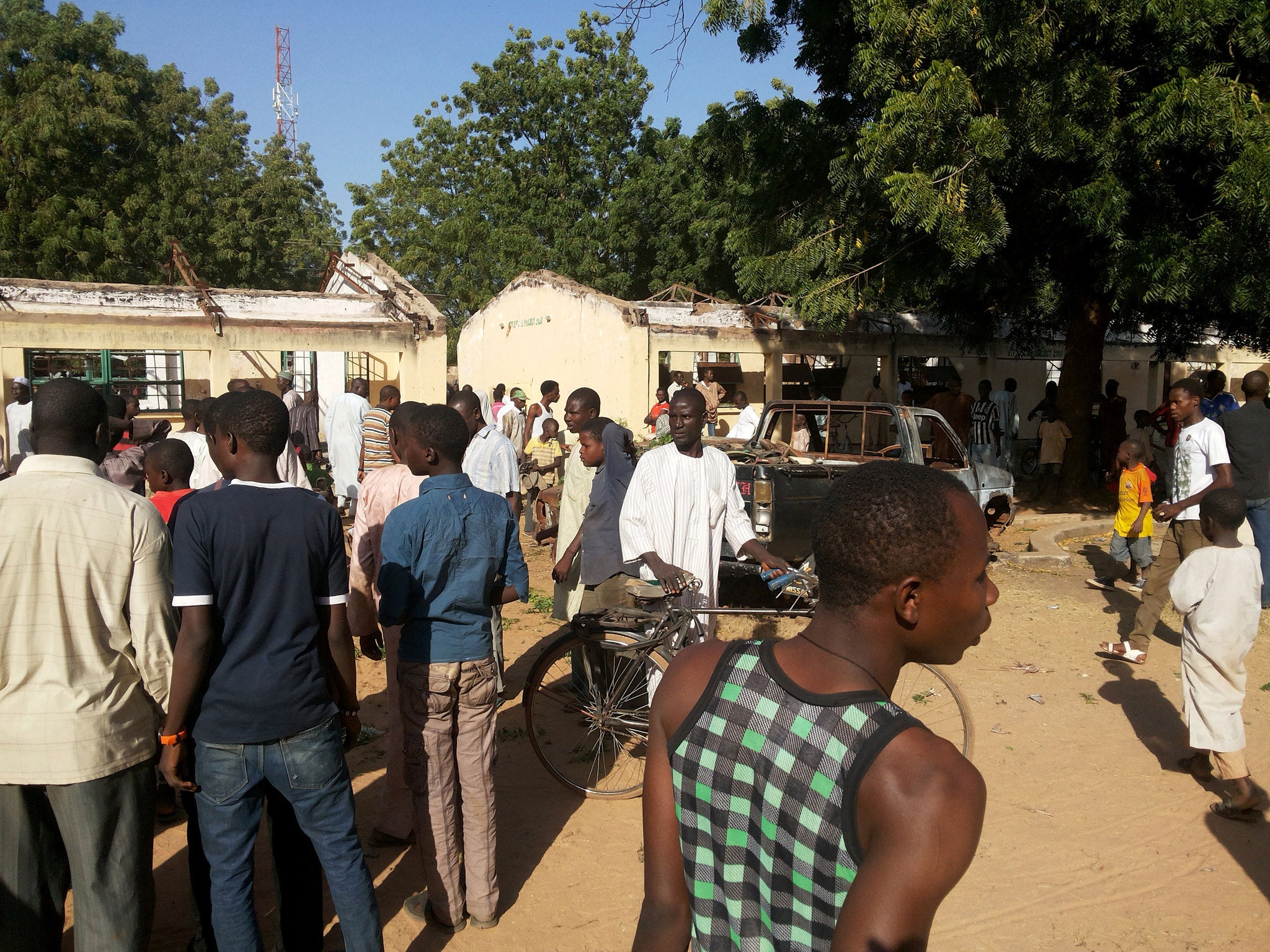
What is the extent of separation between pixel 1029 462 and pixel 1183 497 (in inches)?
396

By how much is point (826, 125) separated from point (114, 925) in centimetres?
1176

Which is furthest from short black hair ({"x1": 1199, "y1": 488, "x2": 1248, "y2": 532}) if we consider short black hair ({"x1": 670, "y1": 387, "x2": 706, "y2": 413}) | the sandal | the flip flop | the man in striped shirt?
the man in striped shirt

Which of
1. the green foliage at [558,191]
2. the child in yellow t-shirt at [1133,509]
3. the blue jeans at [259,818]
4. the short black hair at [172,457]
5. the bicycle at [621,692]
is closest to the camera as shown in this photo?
the blue jeans at [259,818]

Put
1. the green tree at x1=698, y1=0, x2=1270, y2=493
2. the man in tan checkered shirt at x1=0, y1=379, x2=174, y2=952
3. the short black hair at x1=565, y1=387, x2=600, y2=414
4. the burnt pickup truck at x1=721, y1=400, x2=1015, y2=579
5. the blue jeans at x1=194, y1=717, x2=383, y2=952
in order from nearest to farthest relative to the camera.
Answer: the man in tan checkered shirt at x1=0, y1=379, x2=174, y2=952
the blue jeans at x1=194, y1=717, x2=383, y2=952
the short black hair at x1=565, y1=387, x2=600, y2=414
the burnt pickup truck at x1=721, y1=400, x2=1015, y2=579
the green tree at x1=698, y1=0, x2=1270, y2=493

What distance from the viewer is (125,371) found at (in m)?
17.1

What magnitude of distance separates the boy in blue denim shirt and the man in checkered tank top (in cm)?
190

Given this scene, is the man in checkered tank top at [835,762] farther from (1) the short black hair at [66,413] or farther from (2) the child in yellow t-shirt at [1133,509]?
(2) the child in yellow t-shirt at [1133,509]

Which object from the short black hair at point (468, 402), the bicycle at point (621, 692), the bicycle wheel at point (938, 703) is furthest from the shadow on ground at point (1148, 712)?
the short black hair at point (468, 402)

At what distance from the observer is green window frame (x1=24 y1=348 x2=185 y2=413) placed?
14.8 meters

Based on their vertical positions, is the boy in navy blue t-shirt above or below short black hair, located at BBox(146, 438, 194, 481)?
below

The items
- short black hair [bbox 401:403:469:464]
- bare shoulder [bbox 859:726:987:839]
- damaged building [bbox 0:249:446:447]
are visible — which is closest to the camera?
bare shoulder [bbox 859:726:987:839]

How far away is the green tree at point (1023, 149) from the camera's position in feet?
31.0

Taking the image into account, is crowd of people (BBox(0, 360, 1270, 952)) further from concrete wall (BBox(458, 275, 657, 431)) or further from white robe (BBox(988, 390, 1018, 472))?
concrete wall (BBox(458, 275, 657, 431))

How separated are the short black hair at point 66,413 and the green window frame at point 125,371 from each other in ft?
40.0
